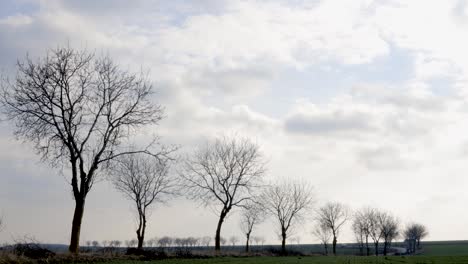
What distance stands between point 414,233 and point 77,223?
494ft

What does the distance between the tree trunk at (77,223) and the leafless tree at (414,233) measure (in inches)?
5578

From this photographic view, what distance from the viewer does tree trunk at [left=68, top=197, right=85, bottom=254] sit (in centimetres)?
2642

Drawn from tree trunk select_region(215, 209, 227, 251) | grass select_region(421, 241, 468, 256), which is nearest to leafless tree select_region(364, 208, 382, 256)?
grass select_region(421, 241, 468, 256)

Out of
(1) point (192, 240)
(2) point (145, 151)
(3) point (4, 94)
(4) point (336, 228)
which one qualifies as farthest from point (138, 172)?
(1) point (192, 240)

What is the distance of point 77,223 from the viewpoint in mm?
27188

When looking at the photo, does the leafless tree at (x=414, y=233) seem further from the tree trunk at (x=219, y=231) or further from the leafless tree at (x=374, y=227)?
the tree trunk at (x=219, y=231)

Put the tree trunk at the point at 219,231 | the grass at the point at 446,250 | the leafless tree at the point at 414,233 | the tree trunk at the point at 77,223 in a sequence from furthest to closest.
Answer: the leafless tree at the point at 414,233
the grass at the point at 446,250
the tree trunk at the point at 219,231
the tree trunk at the point at 77,223

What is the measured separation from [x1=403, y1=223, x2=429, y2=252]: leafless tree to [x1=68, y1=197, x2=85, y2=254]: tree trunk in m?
142

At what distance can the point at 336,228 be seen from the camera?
100562 mm

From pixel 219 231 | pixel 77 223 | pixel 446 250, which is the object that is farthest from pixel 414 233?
pixel 77 223

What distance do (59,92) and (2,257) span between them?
11.2m

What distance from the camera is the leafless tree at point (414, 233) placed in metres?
153

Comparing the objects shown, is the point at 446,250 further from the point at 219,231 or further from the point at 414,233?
the point at 219,231

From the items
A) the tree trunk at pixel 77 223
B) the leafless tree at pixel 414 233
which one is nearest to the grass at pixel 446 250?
the leafless tree at pixel 414 233
